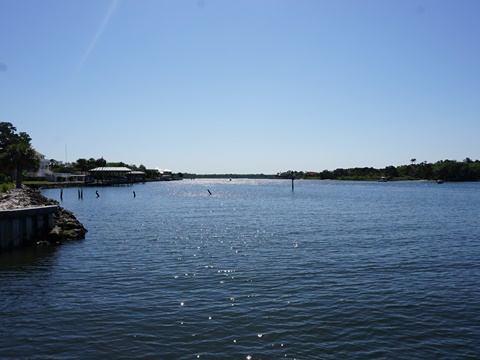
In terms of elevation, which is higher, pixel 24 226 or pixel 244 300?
pixel 24 226

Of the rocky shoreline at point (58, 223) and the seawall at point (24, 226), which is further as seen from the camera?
the rocky shoreline at point (58, 223)

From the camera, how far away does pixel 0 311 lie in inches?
584

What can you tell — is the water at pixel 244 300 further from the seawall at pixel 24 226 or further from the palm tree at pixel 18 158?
the palm tree at pixel 18 158

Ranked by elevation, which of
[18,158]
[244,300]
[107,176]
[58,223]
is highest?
[18,158]

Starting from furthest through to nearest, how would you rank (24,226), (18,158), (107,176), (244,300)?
(107,176), (18,158), (24,226), (244,300)

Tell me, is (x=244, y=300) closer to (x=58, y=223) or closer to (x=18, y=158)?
(x=58, y=223)

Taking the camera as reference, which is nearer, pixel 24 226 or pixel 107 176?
pixel 24 226

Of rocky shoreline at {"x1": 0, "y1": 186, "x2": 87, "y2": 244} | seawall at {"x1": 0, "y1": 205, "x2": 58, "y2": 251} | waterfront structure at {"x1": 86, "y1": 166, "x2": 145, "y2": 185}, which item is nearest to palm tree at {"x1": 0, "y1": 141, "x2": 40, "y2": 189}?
rocky shoreline at {"x1": 0, "y1": 186, "x2": 87, "y2": 244}

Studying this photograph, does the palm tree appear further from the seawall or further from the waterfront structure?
the waterfront structure

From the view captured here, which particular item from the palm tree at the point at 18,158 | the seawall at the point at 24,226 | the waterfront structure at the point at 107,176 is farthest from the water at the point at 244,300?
the waterfront structure at the point at 107,176

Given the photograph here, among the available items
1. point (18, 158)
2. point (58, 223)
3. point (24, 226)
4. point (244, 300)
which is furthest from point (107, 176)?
point (244, 300)

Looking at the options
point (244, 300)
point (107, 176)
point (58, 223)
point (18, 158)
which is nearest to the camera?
point (244, 300)

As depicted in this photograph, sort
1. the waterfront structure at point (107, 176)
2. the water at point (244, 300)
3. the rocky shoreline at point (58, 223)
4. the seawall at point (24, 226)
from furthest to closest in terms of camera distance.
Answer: the waterfront structure at point (107, 176), the rocky shoreline at point (58, 223), the seawall at point (24, 226), the water at point (244, 300)

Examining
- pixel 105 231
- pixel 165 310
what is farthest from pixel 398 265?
pixel 105 231
